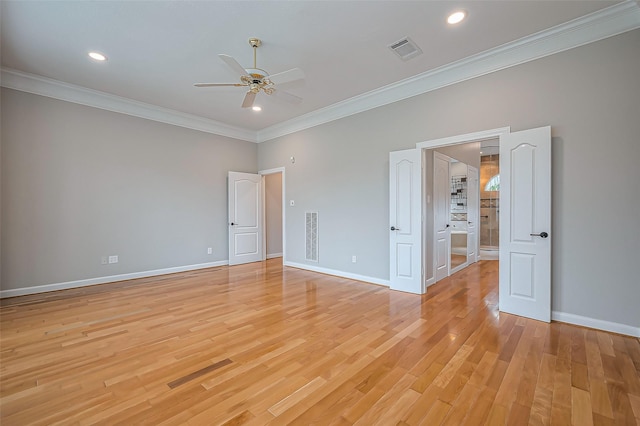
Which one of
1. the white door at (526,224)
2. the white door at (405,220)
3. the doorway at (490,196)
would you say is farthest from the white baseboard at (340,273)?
the doorway at (490,196)

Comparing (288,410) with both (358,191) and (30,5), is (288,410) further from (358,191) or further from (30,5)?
(30,5)

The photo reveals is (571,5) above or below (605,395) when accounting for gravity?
above

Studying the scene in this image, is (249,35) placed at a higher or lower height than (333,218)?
higher

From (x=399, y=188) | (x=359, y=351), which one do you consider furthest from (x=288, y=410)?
(x=399, y=188)

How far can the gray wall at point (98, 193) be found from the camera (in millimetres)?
Result: 4117

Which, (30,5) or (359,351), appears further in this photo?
(30,5)

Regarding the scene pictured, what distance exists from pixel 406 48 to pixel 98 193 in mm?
5398

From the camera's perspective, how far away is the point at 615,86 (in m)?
2.85

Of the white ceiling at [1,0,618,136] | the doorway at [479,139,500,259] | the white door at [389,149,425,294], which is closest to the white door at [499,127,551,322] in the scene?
the white door at [389,149,425,294]

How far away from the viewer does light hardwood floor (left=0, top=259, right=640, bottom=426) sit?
175 centimetres

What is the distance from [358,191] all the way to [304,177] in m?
1.48

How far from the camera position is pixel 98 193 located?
479cm

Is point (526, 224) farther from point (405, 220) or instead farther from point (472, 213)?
point (472, 213)

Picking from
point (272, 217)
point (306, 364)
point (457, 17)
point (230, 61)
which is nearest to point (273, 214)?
point (272, 217)
